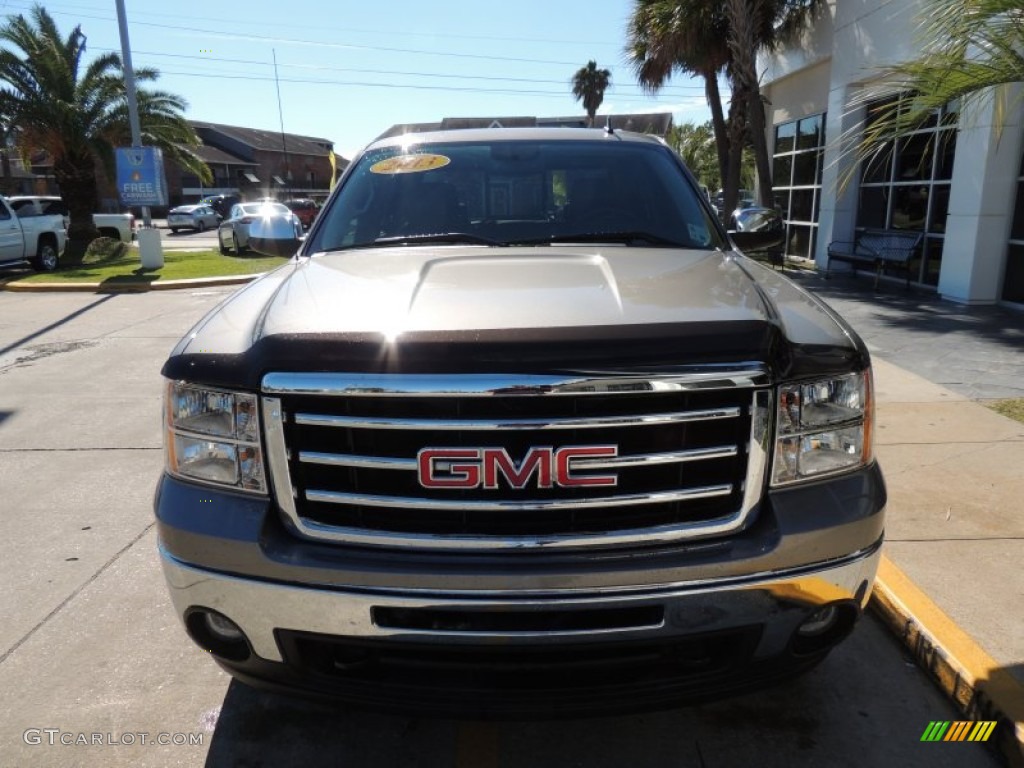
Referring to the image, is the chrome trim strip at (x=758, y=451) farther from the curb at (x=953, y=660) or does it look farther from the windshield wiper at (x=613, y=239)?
the windshield wiper at (x=613, y=239)

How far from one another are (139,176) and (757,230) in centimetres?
1664

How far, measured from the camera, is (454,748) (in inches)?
97.8

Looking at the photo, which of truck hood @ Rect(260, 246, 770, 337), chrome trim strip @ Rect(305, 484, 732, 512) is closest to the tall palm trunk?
truck hood @ Rect(260, 246, 770, 337)

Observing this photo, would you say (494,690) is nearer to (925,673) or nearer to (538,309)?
(538,309)

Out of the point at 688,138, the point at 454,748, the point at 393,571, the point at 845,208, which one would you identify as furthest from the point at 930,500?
the point at 688,138

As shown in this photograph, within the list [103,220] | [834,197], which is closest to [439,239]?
[834,197]

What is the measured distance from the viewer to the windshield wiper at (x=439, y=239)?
10.5 ft

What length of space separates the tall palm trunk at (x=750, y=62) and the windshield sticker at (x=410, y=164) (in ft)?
38.8

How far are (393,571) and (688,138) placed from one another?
47.2m

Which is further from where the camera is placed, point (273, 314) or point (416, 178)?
point (416, 178)

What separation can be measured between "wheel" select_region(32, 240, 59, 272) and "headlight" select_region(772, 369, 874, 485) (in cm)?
1896

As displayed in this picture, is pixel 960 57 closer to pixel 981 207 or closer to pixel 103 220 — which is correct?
pixel 981 207

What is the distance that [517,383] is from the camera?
189 cm

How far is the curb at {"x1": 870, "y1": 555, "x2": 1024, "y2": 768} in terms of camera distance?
2.44 metres
